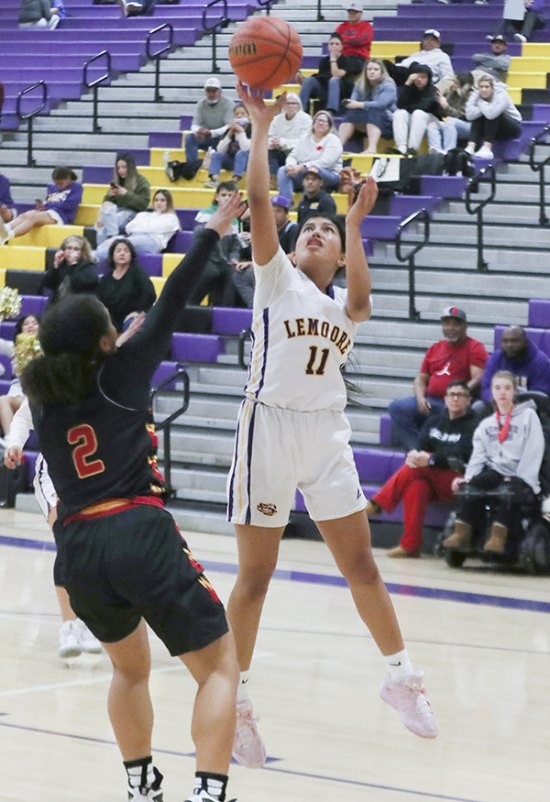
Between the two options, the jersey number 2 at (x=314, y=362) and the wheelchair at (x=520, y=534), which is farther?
the wheelchair at (x=520, y=534)

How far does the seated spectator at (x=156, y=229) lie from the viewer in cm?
1344

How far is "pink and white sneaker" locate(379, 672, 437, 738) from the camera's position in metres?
5.00

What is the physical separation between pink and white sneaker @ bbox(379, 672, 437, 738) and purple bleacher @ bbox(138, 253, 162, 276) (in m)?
8.55

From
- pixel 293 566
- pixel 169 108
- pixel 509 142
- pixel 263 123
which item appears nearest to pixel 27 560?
pixel 293 566

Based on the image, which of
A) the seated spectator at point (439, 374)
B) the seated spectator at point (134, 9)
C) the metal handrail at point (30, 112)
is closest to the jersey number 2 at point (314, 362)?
the seated spectator at point (439, 374)

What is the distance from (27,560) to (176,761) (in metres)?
4.74

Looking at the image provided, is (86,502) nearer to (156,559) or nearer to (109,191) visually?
(156,559)

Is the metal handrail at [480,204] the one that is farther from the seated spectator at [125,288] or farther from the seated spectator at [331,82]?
the seated spectator at [125,288]

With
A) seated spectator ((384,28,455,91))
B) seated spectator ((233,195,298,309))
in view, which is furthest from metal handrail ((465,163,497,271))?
seated spectator ((384,28,455,91))

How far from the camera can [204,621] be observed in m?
3.88

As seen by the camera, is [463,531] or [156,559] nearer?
[156,559]

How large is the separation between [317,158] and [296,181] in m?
0.28

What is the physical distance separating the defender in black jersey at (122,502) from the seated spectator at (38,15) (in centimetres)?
1751

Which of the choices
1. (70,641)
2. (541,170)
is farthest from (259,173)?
(541,170)
